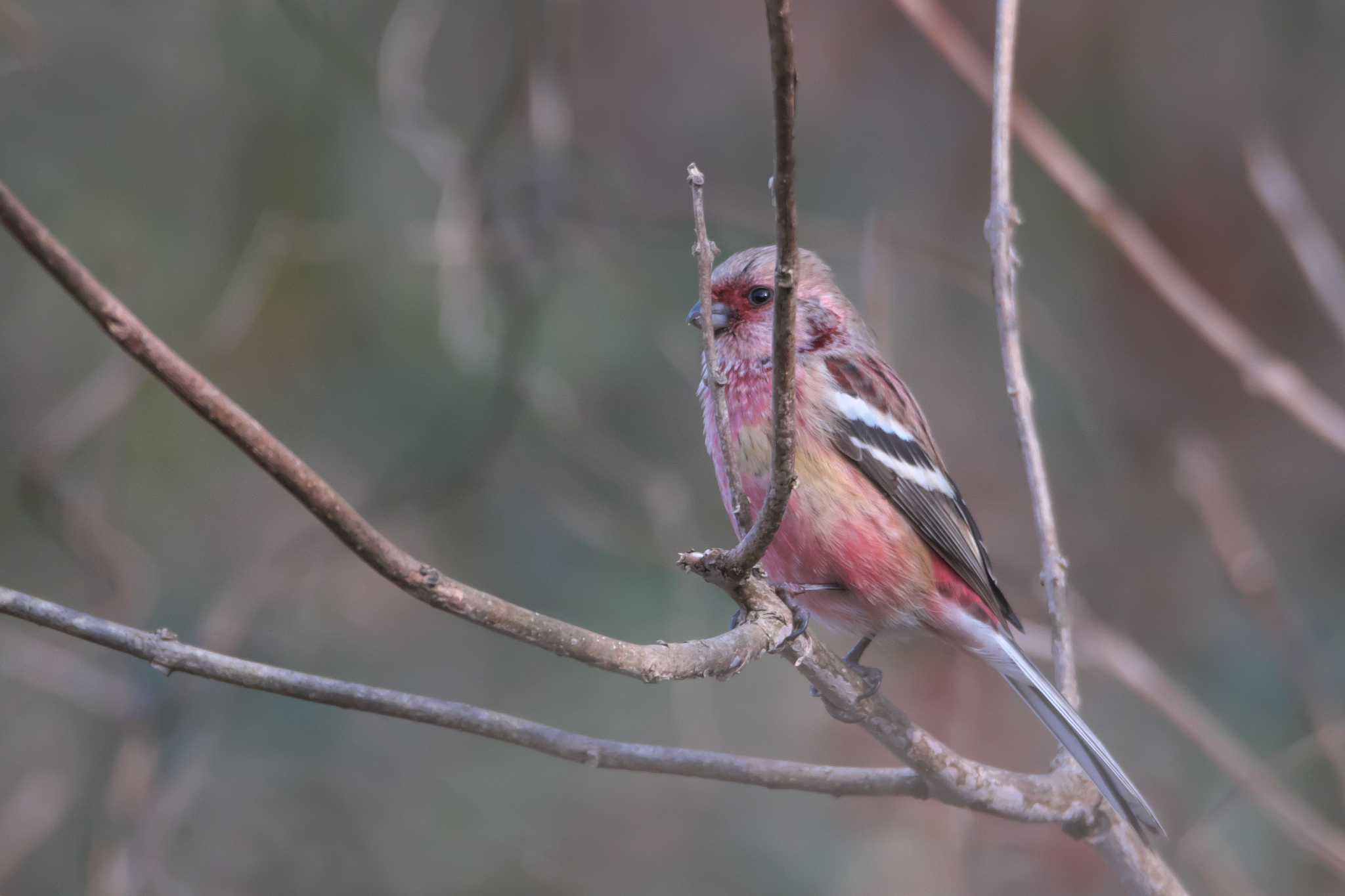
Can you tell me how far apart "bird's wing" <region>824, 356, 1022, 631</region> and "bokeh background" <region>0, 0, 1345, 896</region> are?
2.06ft

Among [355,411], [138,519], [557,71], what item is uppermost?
[557,71]

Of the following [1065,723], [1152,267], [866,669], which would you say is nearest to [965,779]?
[1065,723]

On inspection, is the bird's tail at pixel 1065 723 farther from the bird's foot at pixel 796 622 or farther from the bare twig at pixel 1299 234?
the bare twig at pixel 1299 234

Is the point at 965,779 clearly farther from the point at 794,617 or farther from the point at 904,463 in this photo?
the point at 904,463

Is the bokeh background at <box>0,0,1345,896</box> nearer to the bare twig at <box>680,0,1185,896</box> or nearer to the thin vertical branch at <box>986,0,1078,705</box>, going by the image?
the thin vertical branch at <box>986,0,1078,705</box>

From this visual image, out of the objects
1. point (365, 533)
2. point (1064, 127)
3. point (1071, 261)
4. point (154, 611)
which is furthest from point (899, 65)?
point (365, 533)

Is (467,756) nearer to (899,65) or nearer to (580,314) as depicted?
(580,314)

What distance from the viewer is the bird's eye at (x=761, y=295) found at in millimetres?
4402

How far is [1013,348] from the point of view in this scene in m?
3.54

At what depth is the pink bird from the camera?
3.90 metres

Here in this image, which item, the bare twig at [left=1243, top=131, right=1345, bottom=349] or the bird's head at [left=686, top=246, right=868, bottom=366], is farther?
the bird's head at [left=686, top=246, right=868, bottom=366]

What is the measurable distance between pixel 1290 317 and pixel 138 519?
6.72 m

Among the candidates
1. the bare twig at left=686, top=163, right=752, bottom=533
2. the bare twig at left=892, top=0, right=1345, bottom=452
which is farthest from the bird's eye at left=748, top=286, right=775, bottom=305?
the bare twig at left=686, top=163, right=752, bottom=533

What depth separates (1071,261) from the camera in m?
7.89
